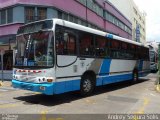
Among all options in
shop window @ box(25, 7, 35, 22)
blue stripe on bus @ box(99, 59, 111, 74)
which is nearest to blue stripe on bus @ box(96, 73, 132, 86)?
blue stripe on bus @ box(99, 59, 111, 74)

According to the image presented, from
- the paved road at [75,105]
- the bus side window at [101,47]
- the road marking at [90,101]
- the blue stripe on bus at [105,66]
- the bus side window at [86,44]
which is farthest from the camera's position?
the blue stripe on bus at [105,66]

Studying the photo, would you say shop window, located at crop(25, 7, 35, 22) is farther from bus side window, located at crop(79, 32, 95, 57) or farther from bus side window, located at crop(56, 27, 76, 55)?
bus side window, located at crop(56, 27, 76, 55)

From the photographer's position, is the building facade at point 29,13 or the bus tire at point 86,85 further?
the building facade at point 29,13

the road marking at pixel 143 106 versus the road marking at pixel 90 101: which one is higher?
the road marking at pixel 90 101

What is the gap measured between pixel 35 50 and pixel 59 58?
3.28 ft

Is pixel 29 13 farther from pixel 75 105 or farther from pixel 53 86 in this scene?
pixel 75 105

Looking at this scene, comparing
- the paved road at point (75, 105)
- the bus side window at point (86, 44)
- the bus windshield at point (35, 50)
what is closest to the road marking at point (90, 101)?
the paved road at point (75, 105)

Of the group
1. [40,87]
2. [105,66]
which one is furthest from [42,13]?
[40,87]

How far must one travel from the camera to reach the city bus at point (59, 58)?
949cm

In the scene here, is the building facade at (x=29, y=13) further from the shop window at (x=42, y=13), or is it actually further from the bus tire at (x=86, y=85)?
the bus tire at (x=86, y=85)

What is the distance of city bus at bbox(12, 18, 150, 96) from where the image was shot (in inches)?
374

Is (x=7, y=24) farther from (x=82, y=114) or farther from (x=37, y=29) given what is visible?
(x=82, y=114)

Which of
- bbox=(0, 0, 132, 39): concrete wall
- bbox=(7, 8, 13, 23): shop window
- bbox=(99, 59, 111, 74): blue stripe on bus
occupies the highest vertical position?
bbox=(0, 0, 132, 39): concrete wall

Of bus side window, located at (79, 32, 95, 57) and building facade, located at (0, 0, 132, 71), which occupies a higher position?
building facade, located at (0, 0, 132, 71)
